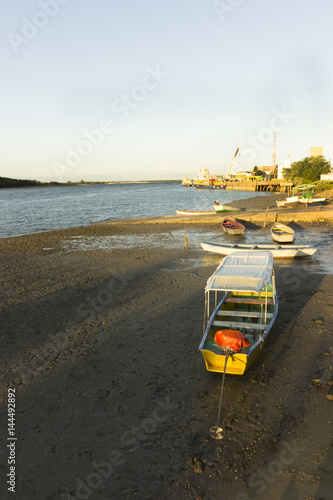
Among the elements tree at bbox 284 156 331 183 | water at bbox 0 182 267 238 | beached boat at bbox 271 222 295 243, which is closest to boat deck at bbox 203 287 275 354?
beached boat at bbox 271 222 295 243

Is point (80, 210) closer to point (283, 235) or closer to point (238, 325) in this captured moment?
point (283, 235)

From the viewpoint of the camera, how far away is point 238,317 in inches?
456

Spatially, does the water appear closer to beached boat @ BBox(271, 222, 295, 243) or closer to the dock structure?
the dock structure

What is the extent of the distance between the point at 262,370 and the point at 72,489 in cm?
595

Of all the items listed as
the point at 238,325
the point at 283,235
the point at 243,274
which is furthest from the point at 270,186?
the point at 238,325

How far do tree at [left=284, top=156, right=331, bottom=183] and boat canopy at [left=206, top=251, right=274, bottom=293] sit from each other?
8474 centimetres

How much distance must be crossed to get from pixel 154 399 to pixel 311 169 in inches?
3796

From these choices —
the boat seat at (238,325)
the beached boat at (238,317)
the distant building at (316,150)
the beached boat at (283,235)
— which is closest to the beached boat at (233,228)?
the beached boat at (283,235)

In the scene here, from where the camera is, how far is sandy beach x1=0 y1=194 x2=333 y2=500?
19.6 ft

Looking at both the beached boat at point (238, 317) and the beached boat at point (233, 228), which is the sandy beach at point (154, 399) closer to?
the beached boat at point (238, 317)

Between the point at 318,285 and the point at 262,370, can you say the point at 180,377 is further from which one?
the point at 318,285

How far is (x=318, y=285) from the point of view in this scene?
1619 cm

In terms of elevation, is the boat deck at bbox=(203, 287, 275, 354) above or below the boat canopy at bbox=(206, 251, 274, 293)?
below

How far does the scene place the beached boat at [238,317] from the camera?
27.7ft
